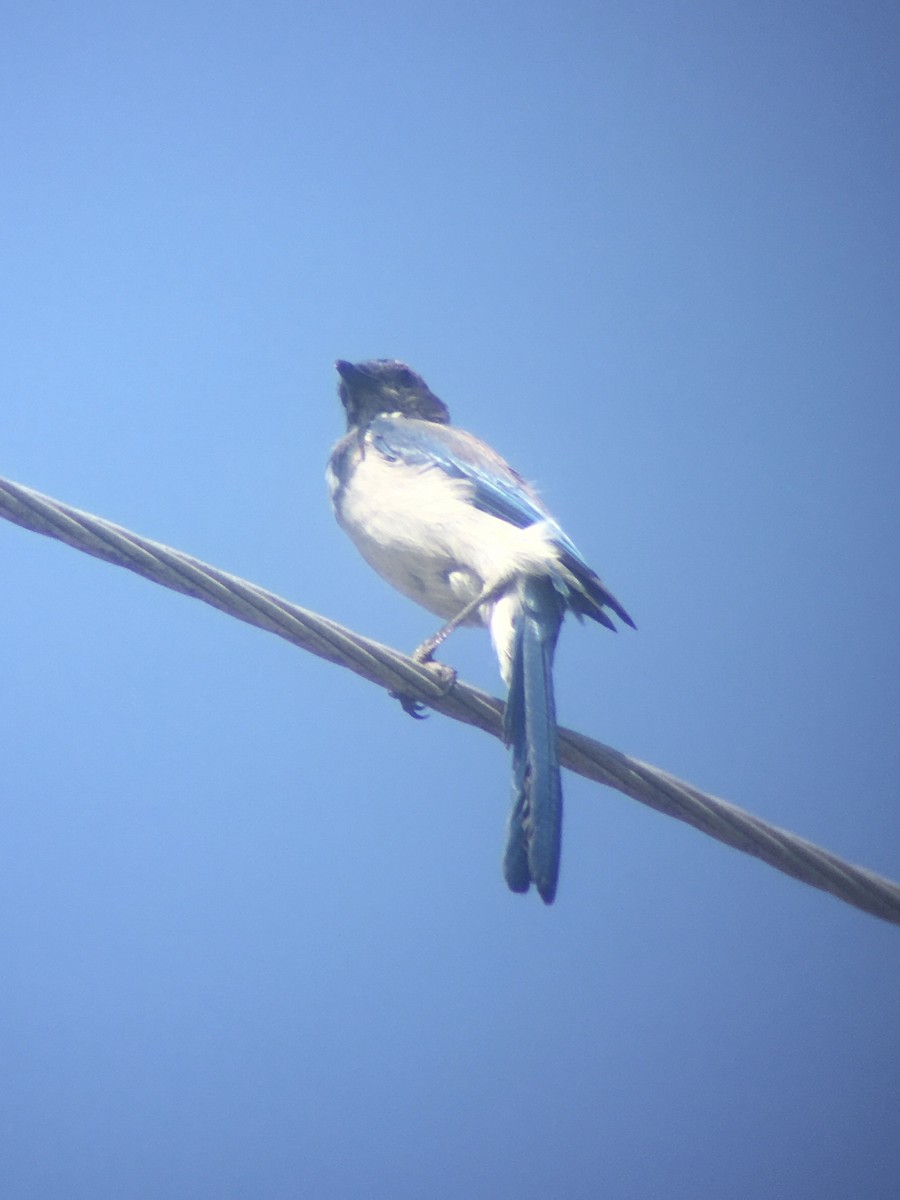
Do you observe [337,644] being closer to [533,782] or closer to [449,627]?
[533,782]

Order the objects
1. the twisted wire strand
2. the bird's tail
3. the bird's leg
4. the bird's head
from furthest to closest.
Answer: the bird's head
the bird's leg
the bird's tail
the twisted wire strand

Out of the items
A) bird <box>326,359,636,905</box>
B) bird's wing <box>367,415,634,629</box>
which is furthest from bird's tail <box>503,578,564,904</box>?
bird's wing <box>367,415,634,629</box>

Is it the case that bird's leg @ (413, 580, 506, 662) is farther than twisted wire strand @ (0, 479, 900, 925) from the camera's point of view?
Yes

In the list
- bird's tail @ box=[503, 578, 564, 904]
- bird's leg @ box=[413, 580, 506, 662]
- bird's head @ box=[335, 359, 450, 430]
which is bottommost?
bird's tail @ box=[503, 578, 564, 904]

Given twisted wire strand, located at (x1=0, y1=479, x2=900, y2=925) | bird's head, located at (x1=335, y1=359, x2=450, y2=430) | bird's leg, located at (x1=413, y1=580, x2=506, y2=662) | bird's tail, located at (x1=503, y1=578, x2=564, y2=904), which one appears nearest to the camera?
twisted wire strand, located at (x1=0, y1=479, x2=900, y2=925)

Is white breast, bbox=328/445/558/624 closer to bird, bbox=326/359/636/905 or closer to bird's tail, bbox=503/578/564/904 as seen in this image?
bird, bbox=326/359/636/905

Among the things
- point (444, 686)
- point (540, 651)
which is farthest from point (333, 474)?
point (444, 686)

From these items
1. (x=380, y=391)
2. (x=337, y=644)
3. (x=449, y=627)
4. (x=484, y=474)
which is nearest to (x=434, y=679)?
(x=337, y=644)
